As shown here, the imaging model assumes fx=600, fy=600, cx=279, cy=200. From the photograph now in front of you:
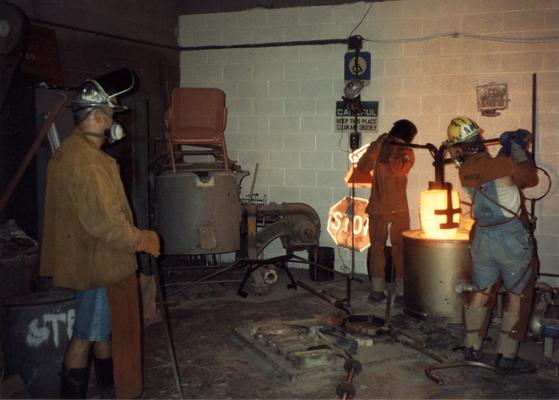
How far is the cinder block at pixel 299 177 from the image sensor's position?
8.29 m

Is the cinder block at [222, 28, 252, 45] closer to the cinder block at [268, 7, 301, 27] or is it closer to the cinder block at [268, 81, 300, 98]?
the cinder block at [268, 7, 301, 27]

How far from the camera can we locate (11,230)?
491cm

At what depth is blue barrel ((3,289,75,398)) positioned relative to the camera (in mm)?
3965

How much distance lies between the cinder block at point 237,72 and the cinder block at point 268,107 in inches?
15.6

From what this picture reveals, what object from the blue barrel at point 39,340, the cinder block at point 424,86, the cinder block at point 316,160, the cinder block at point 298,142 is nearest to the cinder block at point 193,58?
the cinder block at point 298,142

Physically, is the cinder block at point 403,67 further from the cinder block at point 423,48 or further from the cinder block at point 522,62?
the cinder block at point 522,62

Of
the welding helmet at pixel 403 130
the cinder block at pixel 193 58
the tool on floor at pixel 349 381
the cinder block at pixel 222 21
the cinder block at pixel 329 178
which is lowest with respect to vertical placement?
the tool on floor at pixel 349 381

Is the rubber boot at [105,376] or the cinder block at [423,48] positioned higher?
the cinder block at [423,48]

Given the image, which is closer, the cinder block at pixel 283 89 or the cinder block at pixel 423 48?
the cinder block at pixel 423 48

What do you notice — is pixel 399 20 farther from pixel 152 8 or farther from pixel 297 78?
pixel 152 8

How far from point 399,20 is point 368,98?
104cm

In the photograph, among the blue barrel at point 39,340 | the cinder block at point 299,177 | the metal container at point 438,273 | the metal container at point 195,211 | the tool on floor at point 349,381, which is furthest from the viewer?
the cinder block at point 299,177

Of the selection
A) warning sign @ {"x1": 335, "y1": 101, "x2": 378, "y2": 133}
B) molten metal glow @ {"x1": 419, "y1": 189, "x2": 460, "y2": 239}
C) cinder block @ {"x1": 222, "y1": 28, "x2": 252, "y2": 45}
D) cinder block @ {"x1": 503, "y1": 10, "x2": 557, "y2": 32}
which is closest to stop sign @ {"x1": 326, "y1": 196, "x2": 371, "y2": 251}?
warning sign @ {"x1": 335, "y1": 101, "x2": 378, "y2": 133}

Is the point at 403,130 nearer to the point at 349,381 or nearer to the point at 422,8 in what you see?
the point at 422,8
